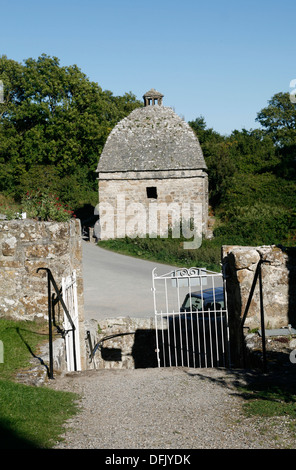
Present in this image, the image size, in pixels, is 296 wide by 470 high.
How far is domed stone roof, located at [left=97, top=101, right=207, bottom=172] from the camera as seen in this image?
2627 cm

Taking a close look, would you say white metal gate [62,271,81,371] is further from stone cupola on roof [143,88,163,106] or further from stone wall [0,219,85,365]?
stone cupola on roof [143,88,163,106]

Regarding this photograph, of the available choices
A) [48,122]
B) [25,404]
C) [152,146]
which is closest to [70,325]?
[25,404]

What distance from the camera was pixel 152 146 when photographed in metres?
26.9

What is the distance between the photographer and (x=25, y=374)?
6680 mm

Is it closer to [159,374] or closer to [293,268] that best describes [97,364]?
[159,374]

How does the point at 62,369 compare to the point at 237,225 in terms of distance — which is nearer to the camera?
the point at 62,369

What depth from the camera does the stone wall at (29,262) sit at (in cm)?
838

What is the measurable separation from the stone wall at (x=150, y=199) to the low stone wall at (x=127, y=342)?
14.4m

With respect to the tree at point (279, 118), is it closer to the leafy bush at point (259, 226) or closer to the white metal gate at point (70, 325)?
the leafy bush at point (259, 226)

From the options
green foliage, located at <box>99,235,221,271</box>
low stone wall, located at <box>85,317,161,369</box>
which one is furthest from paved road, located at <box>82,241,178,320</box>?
green foliage, located at <box>99,235,221,271</box>

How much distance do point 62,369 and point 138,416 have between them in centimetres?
258

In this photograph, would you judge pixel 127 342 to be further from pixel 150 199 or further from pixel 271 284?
pixel 150 199

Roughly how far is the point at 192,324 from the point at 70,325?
2.41m
